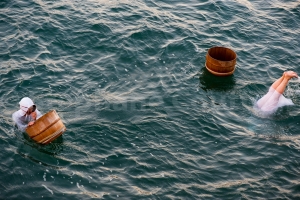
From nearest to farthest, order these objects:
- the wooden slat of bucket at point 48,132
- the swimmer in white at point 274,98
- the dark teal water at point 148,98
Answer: the dark teal water at point 148,98 → the wooden slat of bucket at point 48,132 → the swimmer in white at point 274,98

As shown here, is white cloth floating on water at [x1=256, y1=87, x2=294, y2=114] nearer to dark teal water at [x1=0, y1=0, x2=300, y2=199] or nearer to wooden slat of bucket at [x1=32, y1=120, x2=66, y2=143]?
dark teal water at [x1=0, y1=0, x2=300, y2=199]

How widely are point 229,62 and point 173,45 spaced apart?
10.5 ft

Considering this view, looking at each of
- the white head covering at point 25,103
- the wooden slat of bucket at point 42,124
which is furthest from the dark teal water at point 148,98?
the white head covering at point 25,103

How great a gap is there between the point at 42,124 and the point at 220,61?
7.23m

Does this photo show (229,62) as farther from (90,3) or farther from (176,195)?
(90,3)

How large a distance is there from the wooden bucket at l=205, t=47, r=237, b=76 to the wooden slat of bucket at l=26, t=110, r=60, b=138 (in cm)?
672

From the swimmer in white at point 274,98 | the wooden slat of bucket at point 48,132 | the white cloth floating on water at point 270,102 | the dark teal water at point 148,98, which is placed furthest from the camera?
the white cloth floating on water at point 270,102

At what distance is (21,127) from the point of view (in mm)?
11406

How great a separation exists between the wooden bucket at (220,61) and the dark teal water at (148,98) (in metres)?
0.44

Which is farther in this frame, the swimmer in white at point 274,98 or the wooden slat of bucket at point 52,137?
the swimmer in white at point 274,98

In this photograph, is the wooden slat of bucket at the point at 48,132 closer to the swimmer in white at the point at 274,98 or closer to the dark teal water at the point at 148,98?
the dark teal water at the point at 148,98

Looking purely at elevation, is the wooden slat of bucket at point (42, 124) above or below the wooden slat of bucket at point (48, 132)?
above

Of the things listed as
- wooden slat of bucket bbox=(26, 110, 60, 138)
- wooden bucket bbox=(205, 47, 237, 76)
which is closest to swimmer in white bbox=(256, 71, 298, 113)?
wooden bucket bbox=(205, 47, 237, 76)

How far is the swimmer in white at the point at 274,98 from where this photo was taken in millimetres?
12398
